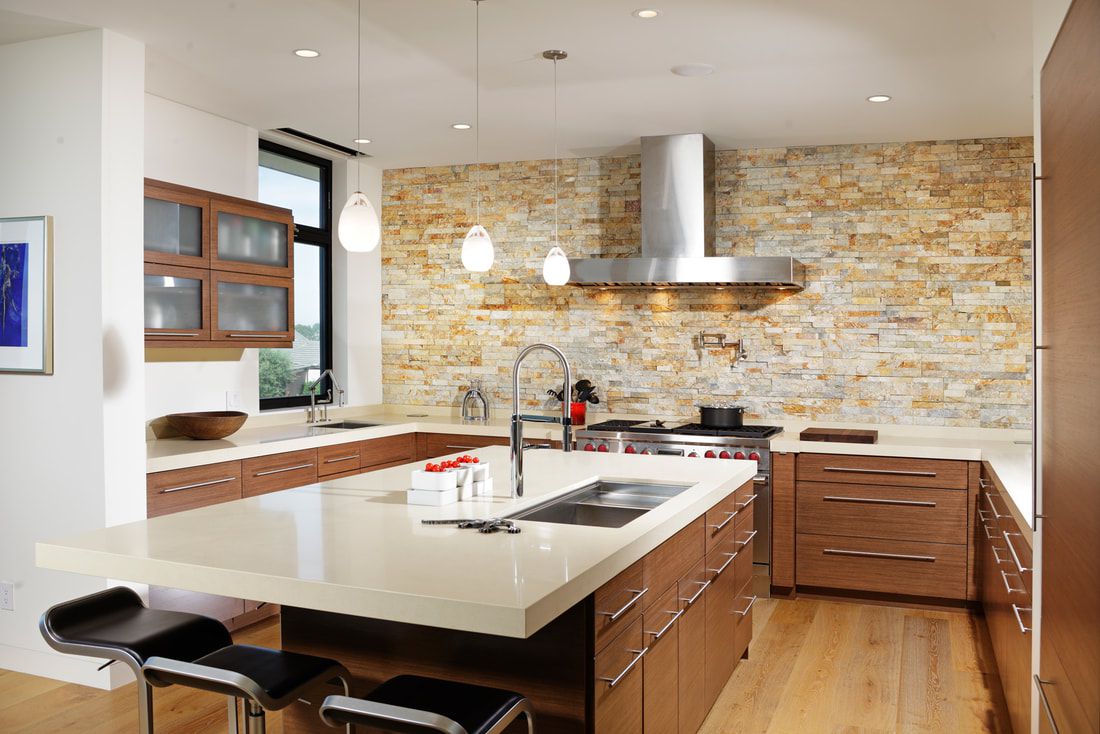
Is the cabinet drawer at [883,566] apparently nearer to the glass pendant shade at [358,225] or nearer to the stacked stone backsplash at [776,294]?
the stacked stone backsplash at [776,294]

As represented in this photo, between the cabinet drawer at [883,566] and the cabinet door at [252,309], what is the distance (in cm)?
321

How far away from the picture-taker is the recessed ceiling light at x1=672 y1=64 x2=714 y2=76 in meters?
4.14

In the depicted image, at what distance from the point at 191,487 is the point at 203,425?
1.66 ft

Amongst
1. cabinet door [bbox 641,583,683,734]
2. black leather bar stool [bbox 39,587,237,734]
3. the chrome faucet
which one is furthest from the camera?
the chrome faucet

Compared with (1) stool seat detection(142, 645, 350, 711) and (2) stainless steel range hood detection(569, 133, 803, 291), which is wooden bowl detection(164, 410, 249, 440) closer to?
(2) stainless steel range hood detection(569, 133, 803, 291)

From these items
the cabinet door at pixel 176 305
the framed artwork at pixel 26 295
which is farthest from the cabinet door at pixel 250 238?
the framed artwork at pixel 26 295

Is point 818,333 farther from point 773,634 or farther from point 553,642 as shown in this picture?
point 553,642

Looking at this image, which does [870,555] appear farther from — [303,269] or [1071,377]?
[303,269]

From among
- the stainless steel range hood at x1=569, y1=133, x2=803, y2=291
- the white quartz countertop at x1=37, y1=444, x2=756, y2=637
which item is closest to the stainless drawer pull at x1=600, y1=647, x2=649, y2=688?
the white quartz countertop at x1=37, y1=444, x2=756, y2=637

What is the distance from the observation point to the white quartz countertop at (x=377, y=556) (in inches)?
74.3

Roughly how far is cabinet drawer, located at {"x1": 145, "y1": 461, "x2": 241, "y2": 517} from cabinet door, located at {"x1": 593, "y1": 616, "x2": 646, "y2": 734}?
2.47 metres

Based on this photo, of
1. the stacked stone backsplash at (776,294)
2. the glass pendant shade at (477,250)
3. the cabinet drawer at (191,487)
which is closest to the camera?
the glass pendant shade at (477,250)

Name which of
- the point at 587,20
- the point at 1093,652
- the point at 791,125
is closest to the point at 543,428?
the point at 791,125

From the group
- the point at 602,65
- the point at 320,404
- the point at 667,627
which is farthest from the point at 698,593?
the point at 320,404
